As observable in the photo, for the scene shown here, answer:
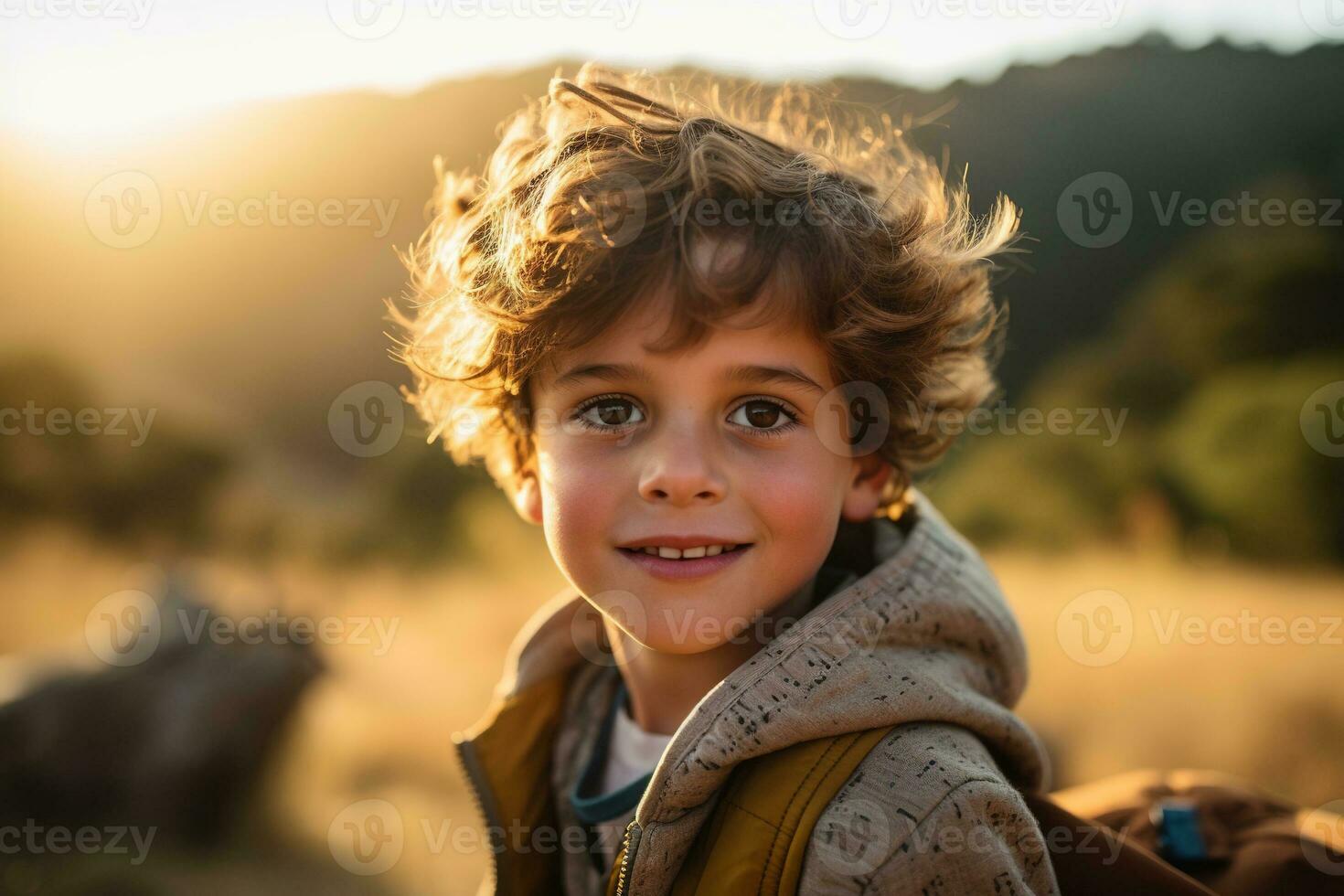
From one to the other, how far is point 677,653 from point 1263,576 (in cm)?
535

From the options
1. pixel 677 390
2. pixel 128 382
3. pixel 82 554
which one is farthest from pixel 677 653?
pixel 128 382

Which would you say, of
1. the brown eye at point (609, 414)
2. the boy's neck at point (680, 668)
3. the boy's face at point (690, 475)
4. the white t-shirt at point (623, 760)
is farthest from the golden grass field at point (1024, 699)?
the brown eye at point (609, 414)

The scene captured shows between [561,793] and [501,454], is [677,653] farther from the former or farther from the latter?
[501,454]

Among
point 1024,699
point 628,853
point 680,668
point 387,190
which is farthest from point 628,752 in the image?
point 387,190

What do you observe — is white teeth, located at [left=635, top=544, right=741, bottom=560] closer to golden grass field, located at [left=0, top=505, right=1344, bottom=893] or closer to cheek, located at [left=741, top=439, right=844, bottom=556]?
cheek, located at [left=741, top=439, right=844, bottom=556]

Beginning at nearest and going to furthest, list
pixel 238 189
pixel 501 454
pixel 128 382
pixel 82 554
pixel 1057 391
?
pixel 501 454 < pixel 82 554 < pixel 238 189 < pixel 1057 391 < pixel 128 382

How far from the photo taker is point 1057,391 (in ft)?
37.1

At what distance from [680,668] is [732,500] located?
496 mm

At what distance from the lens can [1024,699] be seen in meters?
4.48

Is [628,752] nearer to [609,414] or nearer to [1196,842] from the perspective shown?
[609,414]

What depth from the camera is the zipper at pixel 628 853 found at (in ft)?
5.21

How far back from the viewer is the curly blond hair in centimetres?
176

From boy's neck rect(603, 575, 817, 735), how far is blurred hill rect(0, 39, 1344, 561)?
25.9 feet

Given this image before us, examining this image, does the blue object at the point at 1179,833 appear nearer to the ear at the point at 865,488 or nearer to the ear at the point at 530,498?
the ear at the point at 865,488
